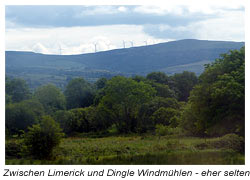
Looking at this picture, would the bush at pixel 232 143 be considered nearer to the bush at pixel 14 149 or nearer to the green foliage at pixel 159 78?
the bush at pixel 14 149

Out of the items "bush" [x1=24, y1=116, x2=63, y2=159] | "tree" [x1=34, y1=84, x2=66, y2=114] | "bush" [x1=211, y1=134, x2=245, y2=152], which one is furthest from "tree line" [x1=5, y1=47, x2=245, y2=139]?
"bush" [x1=211, y1=134, x2=245, y2=152]

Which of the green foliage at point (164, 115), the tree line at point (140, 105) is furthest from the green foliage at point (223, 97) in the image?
the green foliage at point (164, 115)

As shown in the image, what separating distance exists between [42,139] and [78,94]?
4357cm

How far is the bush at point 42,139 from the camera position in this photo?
22219 mm

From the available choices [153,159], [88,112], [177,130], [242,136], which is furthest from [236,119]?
[88,112]

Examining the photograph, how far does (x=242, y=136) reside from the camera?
22.7 m

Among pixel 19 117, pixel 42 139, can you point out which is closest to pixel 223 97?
pixel 42 139

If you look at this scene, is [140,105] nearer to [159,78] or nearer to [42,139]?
[42,139]

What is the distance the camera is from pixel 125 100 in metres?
47.6

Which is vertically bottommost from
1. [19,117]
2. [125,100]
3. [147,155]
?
[147,155]

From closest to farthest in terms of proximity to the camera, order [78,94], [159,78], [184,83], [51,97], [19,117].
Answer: [19,117]
[51,97]
[78,94]
[184,83]
[159,78]

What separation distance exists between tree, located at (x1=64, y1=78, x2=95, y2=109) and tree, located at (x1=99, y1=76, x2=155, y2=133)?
15.5 meters

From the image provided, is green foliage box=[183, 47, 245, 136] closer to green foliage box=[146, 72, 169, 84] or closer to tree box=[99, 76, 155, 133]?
tree box=[99, 76, 155, 133]

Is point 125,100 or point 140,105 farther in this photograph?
point 140,105
